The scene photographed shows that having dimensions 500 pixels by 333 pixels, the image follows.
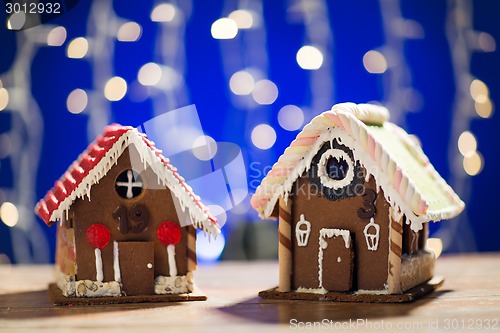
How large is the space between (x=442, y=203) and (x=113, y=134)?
1.29 m

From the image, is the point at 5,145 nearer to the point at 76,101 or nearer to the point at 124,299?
the point at 76,101

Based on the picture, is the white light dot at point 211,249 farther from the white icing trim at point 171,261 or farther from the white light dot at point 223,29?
the white icing trim at point 171,261

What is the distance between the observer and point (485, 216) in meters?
4.71

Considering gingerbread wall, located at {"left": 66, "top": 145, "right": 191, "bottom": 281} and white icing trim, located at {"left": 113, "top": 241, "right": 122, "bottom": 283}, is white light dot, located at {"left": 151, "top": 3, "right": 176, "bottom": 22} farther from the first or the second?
white icing trim, located at {"left": 113, "top": 241, "right": 122, "bottom": 283}

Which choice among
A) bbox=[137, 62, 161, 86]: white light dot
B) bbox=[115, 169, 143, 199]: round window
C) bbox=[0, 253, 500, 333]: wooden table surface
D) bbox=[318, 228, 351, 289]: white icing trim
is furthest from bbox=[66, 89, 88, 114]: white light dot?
bbox=[318, 228, 351, 289]: white icing trim

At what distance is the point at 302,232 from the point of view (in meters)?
2.82

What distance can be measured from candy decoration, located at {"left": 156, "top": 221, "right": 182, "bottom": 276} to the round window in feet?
0.52

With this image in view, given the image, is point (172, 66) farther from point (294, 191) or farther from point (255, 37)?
point (294, 191)

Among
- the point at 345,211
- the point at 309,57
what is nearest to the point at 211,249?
the point at 309,57

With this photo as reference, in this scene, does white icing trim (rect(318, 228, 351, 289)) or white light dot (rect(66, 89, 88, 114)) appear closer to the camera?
white icing trim (rect(318, 228, 351, 289))

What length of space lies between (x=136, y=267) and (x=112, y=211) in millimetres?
218

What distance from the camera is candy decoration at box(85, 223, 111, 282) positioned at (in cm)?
273

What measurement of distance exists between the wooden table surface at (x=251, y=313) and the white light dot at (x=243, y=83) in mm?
1477

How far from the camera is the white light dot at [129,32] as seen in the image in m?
4.34
